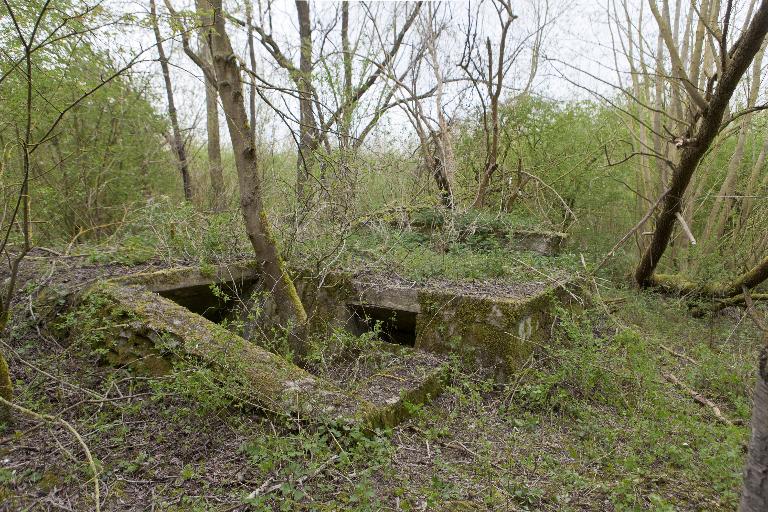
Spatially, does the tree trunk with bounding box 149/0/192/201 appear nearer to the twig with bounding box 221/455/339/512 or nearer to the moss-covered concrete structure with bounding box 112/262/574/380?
the moss-covered concrete structure with bounding box 112/262/574/380

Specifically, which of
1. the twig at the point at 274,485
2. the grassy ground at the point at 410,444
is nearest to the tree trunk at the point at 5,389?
the grassy ground at the point at 410,444

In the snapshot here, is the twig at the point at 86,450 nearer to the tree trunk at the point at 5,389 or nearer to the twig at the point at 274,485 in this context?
the tree trunk at the point at 5,389

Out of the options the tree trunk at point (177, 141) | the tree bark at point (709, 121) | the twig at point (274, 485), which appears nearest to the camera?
the twig at point (274, 485)

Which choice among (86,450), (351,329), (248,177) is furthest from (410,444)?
(248,177)

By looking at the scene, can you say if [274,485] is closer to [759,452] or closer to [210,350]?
[210,350]

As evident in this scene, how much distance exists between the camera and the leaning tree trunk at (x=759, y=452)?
1498mm

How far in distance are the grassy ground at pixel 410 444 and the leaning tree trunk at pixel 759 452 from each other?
86 cm

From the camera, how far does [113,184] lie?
26.1 feet

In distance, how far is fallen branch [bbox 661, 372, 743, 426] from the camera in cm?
373

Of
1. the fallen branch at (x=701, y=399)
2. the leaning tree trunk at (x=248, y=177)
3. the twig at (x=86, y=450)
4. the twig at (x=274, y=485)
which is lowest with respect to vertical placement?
the fallen branch at (x=701, y=399)

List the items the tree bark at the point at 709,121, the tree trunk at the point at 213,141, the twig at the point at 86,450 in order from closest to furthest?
1. the twig at the point at 86,450
2. the tree bark at the point at 709,121
3. the tree trunk at the point at 213,141

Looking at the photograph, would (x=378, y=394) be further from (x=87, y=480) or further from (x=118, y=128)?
(x=118, y=128)

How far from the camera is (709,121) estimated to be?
449 centimetres

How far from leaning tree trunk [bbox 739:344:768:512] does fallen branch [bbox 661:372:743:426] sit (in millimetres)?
2391
